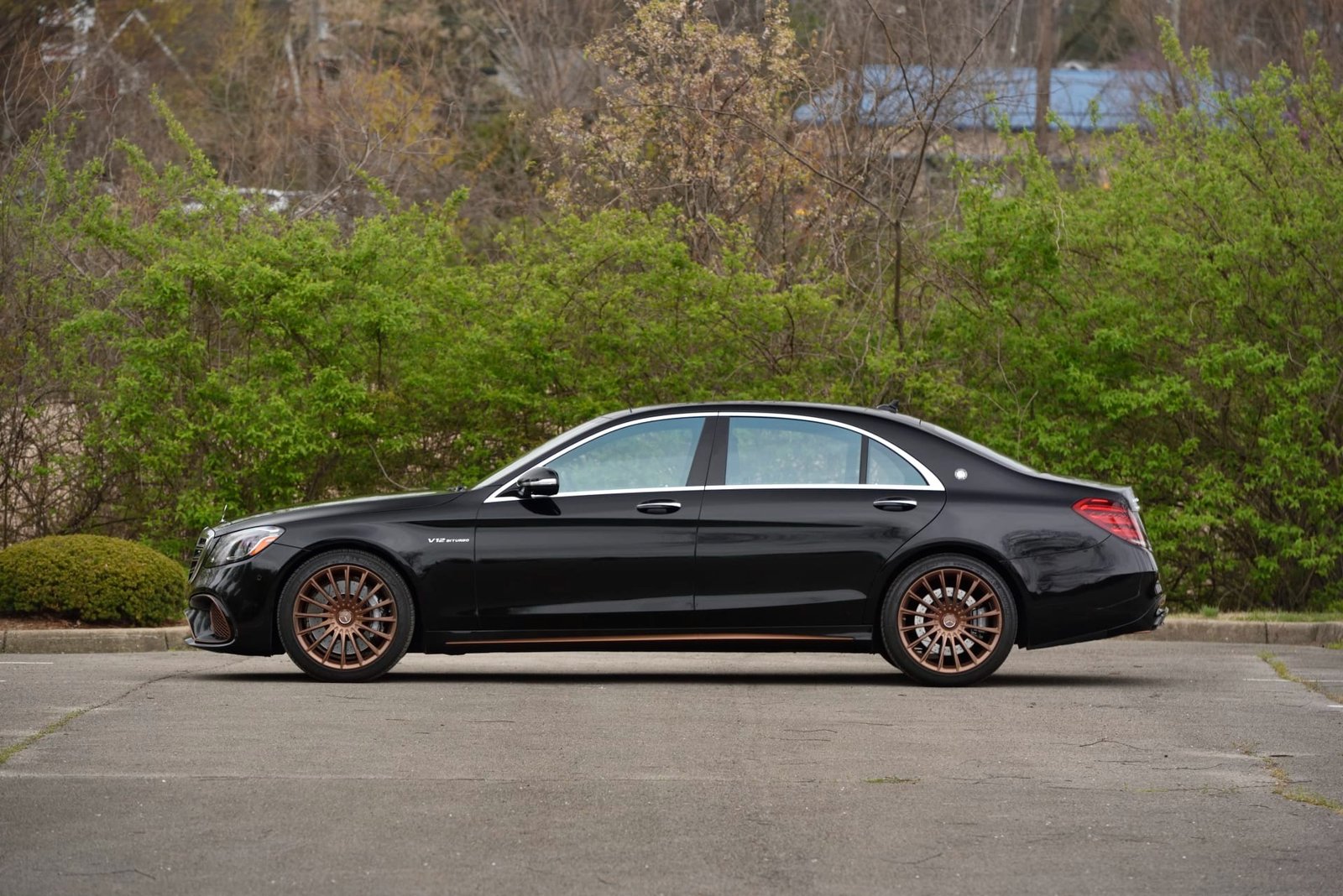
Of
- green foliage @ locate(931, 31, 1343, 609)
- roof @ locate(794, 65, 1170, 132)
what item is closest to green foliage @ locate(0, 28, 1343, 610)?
green foliage @ locate(931, 31, 1343, 609)

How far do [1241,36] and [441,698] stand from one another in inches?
1655

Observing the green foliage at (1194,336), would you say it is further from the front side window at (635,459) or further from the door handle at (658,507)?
the door handle at (658,507)

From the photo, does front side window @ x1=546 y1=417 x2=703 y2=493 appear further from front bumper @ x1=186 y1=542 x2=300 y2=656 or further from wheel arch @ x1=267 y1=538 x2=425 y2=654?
front bumper @ x1=186 y1=542 x2=300 y2=656

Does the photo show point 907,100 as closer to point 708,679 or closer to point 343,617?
point 708,679

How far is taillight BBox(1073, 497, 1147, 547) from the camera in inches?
453

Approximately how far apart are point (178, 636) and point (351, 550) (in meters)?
3.63

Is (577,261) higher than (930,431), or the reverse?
(577,261)

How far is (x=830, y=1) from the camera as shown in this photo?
108 feet

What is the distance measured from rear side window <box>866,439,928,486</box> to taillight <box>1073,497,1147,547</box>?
0.91m

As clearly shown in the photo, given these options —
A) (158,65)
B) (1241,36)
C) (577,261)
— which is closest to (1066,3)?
(1241,36)

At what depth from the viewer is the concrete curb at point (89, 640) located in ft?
46.4

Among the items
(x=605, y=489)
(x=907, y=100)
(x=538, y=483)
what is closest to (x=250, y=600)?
(x=538, y=483)

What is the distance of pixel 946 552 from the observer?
37.7 ft

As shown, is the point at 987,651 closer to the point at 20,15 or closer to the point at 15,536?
the point at 15,536
